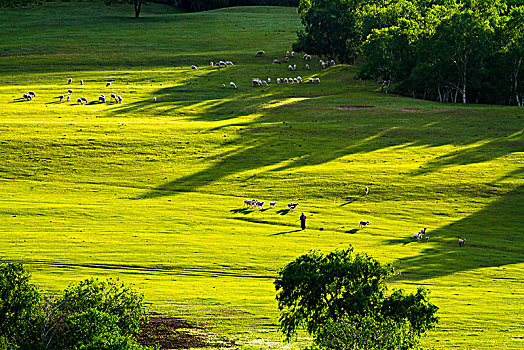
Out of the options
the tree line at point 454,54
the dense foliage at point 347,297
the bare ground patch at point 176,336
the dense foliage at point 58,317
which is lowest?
the bare ground patch at point 176,336

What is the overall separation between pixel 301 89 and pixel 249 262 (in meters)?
68.8

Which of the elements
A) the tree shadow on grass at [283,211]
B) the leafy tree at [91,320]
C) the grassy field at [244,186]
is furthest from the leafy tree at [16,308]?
the tree shadow on grass at [283,211]

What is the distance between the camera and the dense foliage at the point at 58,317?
29172mm

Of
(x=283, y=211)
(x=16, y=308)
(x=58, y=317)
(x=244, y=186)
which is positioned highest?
(x=16, y=308)

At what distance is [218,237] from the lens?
181ft

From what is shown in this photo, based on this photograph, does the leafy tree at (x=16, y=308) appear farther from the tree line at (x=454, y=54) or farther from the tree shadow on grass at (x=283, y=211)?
the tree line at (x=454, y=54)

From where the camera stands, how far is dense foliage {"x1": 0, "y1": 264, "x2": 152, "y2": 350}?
29172 mm

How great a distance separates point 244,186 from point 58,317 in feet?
128

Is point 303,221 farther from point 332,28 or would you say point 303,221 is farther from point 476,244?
point 332,28

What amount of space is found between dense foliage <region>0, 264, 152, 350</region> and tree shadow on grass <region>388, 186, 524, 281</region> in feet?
75.9

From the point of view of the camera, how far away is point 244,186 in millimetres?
69562

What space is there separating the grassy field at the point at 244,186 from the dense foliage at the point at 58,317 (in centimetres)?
725

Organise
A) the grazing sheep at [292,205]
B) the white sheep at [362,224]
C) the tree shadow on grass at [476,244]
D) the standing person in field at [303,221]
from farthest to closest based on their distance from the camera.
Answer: the grazing sheep at [292,205], the white sheep at [362,224], the standing person in field at [303,221], the tree shadow on grass at [476,244]

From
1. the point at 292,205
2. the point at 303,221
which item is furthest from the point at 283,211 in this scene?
the point at 303,221
